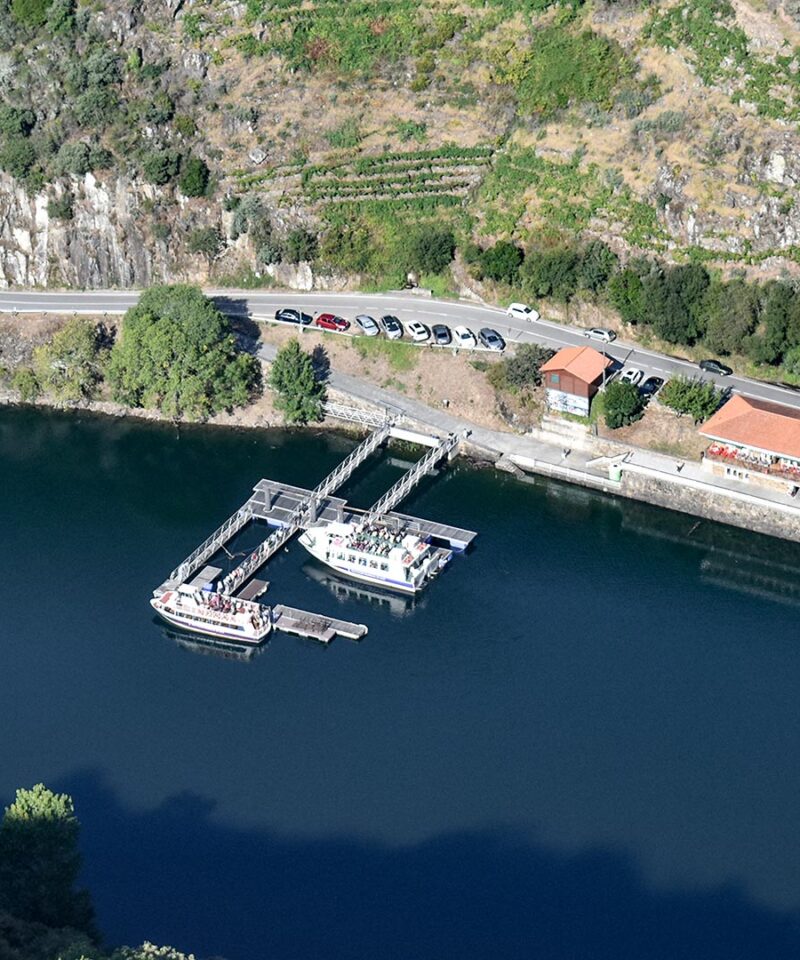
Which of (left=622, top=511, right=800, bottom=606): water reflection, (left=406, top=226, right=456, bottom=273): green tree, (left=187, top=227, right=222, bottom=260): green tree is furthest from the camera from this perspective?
(left=187, top=227, right=222, bottom=260): green tree

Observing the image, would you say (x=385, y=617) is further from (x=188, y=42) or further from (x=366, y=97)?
(x=188, y=42)

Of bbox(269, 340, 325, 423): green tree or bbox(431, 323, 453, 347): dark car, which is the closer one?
bbox(269, 340, 325, 423): green tree

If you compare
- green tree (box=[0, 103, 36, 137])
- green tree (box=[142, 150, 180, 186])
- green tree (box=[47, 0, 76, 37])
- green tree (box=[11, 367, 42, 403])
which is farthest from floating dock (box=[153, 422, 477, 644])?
green tree (box=[47, 0, 76, 37])

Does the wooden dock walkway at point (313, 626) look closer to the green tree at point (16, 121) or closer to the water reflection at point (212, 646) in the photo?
the water reflection at point (212, 646)

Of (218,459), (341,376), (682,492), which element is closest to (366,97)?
(341,376)

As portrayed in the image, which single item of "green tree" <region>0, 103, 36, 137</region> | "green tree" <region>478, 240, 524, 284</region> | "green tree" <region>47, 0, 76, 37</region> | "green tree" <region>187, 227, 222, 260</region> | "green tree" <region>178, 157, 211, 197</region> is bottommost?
"green tree" <region>187, 227, 222, 260</region>

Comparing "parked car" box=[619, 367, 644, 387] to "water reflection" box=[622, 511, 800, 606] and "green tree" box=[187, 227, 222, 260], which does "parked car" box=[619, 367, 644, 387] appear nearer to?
"water reflection" box=[622, 511, 800, 606]

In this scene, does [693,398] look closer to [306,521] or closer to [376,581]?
[376,581]

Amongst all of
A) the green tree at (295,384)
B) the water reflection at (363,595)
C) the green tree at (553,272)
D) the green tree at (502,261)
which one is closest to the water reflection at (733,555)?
the water reflection at (363,595)

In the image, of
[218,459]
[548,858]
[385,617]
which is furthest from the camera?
[218,459]
